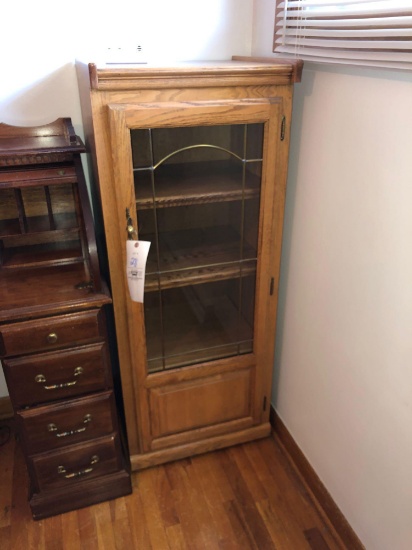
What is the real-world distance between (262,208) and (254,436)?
1.02m

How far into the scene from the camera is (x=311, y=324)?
1545mm

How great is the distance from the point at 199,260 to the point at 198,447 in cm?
81

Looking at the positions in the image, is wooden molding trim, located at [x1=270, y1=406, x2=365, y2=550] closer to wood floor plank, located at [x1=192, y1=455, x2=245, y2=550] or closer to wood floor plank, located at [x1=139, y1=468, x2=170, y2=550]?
wood floor plank, located at [x1=192, y1=455, x2=245, y2=550]

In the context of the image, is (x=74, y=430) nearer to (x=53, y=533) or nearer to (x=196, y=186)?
(x=53, y=533)

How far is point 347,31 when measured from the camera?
1.12m

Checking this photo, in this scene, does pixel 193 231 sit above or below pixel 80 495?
above

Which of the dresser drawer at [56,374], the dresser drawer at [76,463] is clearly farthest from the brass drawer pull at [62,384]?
the dresser drawer at [76,463]

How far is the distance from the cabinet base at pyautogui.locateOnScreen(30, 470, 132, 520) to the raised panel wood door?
16cm

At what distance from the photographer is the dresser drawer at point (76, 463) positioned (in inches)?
60.4

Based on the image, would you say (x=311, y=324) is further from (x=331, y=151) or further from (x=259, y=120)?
(x=259, y=120)

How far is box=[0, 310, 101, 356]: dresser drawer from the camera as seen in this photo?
1.31 meters

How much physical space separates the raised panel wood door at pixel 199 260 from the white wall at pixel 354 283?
123 mm

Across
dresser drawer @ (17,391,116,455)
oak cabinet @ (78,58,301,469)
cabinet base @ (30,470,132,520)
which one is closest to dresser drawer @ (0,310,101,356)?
oak cabinet @ (78,58,301,469)

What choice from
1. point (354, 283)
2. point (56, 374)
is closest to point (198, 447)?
point (56, 374)
